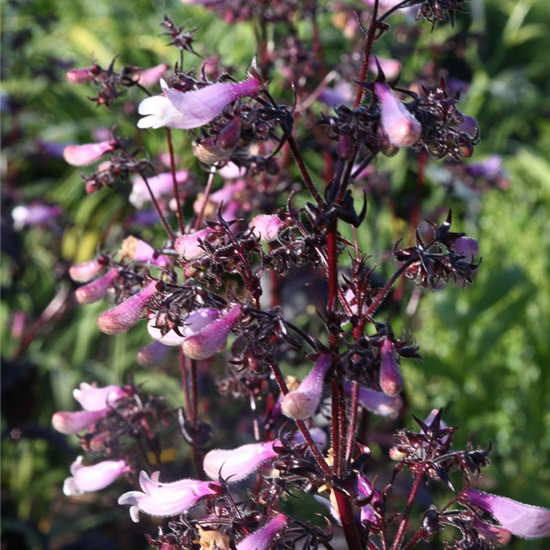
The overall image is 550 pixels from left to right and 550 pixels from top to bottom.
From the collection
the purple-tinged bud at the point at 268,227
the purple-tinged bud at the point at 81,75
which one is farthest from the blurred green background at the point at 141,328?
the purple-tinged bud at the point at 81,75

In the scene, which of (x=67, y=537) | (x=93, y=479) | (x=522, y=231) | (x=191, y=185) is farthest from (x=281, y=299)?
(x=522, y=231)

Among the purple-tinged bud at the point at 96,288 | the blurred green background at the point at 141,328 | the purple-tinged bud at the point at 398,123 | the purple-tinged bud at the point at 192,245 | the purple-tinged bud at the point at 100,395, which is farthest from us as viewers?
the blurred green background at the point at 141,328

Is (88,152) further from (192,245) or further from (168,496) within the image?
(168,496)

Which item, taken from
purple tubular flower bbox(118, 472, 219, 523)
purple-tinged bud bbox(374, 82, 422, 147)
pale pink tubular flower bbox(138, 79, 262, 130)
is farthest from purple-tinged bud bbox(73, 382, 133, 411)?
purple-tinged bud bbox(374, 82, 422, 147)

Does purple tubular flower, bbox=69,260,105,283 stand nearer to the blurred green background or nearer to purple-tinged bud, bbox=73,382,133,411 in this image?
purple-tinged bud, bbox=73,382,133,411

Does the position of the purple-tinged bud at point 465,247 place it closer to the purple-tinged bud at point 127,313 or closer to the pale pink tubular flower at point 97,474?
the purple-tinged bud at point 127,313

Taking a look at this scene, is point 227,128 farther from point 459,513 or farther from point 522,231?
point 522,231

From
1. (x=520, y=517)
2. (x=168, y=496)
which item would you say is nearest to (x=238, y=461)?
(x=168, y=496)
